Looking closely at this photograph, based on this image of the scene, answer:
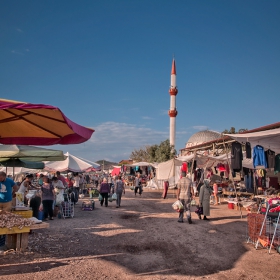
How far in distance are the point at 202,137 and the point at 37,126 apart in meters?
43.0

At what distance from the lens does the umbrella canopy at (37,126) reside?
12.8 feet

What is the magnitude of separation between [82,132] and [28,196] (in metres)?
5.87

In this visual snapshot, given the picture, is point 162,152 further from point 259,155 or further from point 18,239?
point 18,239

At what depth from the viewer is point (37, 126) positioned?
535cm

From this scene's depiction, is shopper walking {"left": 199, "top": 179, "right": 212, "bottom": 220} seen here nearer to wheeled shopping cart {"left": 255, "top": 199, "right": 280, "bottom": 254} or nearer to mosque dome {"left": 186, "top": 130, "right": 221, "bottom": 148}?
wheeled shopping cart {"left": 255, "top": 199, "right": 280, "bottom": 254}

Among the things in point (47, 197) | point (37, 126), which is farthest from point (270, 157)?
point (37, 126)

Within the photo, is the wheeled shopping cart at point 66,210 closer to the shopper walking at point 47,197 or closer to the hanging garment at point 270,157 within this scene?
the shopper walking at point 47,197

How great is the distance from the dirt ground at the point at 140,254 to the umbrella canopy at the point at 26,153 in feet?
9.09

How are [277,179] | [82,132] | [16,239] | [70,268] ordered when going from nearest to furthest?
1. [82,132]
2. [70,268]
3. [16,239]
4. [277,179]

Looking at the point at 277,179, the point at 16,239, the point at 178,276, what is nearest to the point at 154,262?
the point at 178,276

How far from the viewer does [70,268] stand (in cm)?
495

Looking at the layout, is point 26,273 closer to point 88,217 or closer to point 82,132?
point 82,132

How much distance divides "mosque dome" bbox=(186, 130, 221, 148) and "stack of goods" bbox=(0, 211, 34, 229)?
134 ft

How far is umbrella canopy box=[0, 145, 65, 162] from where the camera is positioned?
9.96 m
